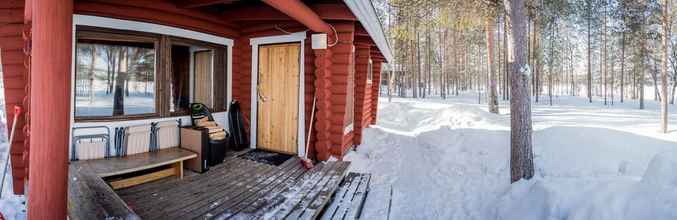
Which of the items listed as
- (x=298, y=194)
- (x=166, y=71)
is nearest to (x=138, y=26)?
(x=166, y=71)

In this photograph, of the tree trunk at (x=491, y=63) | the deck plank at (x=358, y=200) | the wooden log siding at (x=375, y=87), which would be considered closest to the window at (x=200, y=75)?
the deck plank at (x=358, y=200)

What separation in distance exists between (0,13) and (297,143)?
11.5 ft

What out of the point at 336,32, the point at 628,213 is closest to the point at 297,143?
the point at 336,32

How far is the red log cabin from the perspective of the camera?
4.78ft

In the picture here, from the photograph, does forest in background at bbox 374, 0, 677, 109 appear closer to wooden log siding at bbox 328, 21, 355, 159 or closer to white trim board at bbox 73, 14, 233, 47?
wooden log siding at bbox 328, 21, 355, 159

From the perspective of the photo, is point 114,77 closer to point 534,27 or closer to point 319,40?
point 319,40

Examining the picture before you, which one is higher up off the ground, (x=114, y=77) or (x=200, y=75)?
(x=200, y=75)

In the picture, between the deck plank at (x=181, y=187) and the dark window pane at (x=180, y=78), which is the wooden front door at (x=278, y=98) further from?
the dark window pane at (x=180, y=78)

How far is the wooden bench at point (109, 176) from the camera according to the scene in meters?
2.18

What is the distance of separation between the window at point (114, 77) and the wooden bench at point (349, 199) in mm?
2620

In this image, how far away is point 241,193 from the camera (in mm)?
3098

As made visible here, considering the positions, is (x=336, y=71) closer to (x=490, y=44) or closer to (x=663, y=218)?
(x=663, y=218)

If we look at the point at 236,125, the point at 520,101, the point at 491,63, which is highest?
the point at 491,63

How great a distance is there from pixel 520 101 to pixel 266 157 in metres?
3.39
